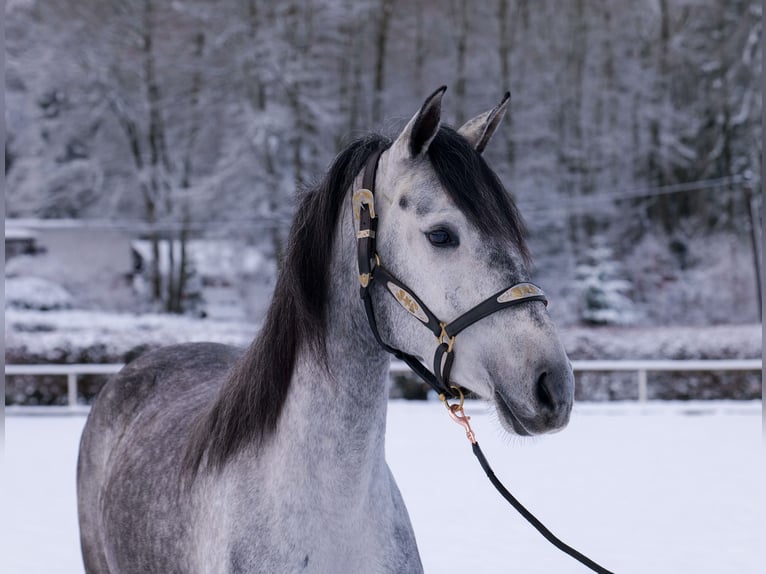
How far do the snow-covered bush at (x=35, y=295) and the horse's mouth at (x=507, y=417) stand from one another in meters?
17.6

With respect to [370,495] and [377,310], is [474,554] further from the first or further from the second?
[377,310]

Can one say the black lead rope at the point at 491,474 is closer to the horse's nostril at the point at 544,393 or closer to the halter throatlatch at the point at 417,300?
the halter throatlatch at the point at 417,300

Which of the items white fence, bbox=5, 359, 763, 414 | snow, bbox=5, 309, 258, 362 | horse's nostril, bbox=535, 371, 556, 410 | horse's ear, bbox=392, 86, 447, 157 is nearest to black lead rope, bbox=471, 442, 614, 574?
horse's nostril, bbox=535, 371, 556, 410

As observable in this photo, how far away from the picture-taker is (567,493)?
6914 mm

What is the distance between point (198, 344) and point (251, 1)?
17092 mm

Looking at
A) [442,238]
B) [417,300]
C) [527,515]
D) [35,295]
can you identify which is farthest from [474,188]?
[35,295]

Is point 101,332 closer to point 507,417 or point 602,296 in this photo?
point 602,296

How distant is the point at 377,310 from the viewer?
6.54 ft

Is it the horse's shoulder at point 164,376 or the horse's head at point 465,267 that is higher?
the horse's head at point 465,267

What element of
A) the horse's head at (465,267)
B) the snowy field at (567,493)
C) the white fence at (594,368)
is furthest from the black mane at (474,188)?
the white fence at (594,368)

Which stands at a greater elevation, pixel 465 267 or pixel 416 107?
pixel 416 107

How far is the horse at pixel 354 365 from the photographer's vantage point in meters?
1.77

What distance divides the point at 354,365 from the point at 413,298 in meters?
0.32

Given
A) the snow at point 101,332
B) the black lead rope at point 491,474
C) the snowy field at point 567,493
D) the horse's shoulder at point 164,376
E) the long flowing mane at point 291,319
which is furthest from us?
the snow at point 101,332
